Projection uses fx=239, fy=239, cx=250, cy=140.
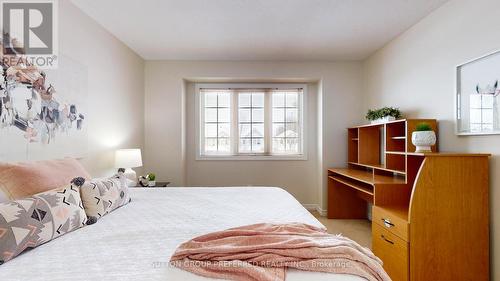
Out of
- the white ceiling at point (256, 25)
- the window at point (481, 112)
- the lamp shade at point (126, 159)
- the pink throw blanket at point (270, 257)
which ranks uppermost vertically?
the white ceiling at point (256, 25)

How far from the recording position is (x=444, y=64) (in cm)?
224

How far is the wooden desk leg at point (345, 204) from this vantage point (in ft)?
12.1

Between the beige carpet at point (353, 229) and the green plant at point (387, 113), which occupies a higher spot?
the green plant at point (387, 113)

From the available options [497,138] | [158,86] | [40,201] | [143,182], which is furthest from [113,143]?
[497,138]

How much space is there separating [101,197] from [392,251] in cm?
232

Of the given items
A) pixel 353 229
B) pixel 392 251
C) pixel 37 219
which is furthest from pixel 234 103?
pixel 37 219

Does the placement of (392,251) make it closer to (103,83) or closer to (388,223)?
(388,223)

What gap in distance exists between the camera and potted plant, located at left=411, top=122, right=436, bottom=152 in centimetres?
204

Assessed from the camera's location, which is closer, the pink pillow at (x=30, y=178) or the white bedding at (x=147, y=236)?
the white bedding at (x=147, y=236)

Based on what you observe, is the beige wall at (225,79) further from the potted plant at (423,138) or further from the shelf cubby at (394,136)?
the potted plant at (423,138)

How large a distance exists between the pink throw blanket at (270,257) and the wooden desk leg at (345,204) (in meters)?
2.74

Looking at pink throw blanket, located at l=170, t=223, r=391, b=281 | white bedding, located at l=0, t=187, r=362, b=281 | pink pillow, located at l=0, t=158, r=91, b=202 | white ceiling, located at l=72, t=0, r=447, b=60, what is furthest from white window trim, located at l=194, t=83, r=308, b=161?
pink throw blanket, located at l=170, t=223, r=391, b=281

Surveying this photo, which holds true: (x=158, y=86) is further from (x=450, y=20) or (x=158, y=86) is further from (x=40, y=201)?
(x=450, y=20)

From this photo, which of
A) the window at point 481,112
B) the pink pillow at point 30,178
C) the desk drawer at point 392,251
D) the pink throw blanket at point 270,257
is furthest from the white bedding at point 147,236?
the window at point 481,112
